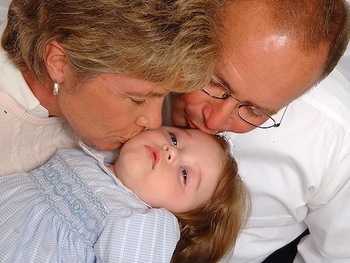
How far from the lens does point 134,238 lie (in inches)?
55.6

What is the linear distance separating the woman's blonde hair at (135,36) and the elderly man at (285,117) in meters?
0.09

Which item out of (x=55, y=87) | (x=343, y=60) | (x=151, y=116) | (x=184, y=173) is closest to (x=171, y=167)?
(x=184, y=173)

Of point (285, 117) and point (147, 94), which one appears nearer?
point (147, 94)

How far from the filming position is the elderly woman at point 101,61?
1251mm

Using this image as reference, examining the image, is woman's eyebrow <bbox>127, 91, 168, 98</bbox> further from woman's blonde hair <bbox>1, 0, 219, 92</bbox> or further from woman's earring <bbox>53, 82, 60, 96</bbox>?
woman's earring <bbox>53, 82, 60, 96</bbox>

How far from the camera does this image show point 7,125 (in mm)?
1487

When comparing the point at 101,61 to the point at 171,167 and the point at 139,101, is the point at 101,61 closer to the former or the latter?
the point at 139,101

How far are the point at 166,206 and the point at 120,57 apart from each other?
433mm

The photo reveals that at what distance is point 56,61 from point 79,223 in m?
0.36

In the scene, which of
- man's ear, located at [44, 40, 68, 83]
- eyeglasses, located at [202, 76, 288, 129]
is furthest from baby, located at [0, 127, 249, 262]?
man's ear, located at [44, 40, 68, 83]

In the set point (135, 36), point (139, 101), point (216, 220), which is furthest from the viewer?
point (216, 220)

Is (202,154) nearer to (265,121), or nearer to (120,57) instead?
A: (265,121)

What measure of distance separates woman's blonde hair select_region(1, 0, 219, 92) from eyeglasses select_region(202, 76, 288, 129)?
97 mm

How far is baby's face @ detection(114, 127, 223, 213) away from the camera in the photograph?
1.50 metres
